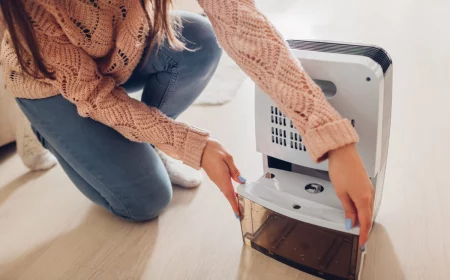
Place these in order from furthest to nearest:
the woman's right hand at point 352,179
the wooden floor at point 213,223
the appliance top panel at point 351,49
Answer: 1. the wooden floor at point 213,223
2. the appliance top panel at point 351,49
3. the woman's right hand at point 352,179

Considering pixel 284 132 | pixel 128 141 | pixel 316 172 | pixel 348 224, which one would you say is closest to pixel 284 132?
pixel 284 132

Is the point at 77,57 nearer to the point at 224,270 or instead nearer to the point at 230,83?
the point at 224,270

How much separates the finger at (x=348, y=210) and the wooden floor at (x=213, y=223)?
18cm

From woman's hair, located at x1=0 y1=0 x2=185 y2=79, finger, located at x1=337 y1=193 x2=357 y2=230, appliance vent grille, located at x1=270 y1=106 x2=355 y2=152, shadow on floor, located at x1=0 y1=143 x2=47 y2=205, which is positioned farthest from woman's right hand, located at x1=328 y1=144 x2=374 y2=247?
shadow on floor, located at x1=0 y1=143 x2=47 y2=205

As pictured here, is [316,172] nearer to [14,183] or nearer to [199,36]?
[199,36]

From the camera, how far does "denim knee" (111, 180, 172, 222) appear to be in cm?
92

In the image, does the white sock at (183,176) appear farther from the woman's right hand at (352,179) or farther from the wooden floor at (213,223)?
the woman's right hand at (352,179)

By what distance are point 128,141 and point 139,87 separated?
204 mm

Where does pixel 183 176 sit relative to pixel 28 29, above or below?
below

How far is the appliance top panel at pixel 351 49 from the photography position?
2.27 ft

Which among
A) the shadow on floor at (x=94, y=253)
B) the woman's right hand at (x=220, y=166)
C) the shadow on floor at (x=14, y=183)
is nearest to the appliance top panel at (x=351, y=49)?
the woman's right hand at (x=220, y=166)

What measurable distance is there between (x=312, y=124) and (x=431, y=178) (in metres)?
0.51

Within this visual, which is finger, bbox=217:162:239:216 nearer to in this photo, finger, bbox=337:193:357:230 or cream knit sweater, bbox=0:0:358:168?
cream knit sweater, bbox=0:0:358:168

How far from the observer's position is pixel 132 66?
0.82m
